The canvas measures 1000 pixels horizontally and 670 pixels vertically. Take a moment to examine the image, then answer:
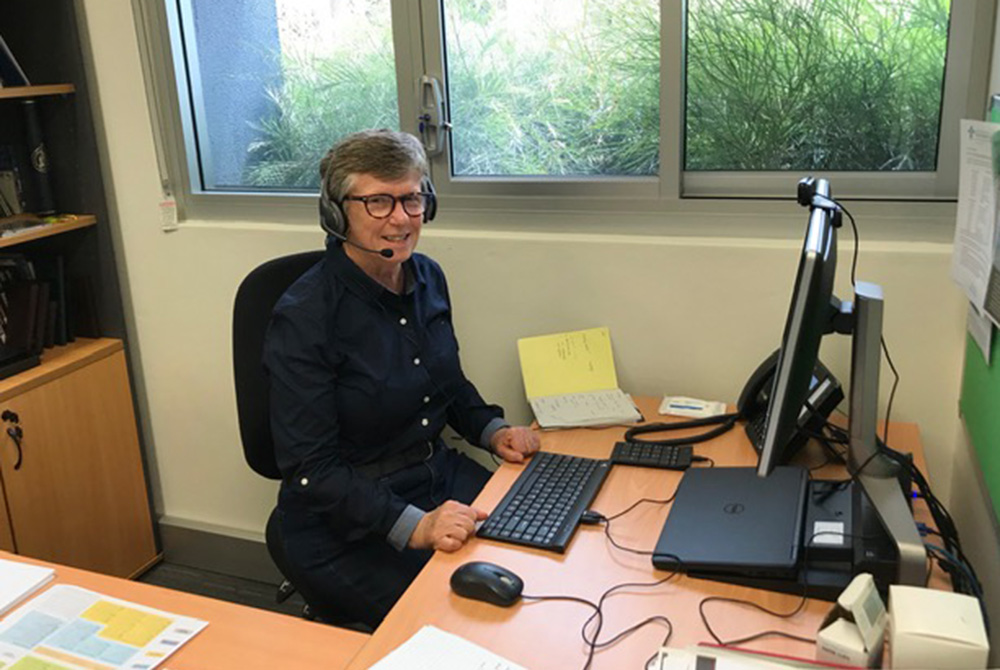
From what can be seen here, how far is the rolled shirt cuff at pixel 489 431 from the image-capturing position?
1.95m

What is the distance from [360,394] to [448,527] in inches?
17.6

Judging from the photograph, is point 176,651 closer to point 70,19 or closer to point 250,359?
point 250,359

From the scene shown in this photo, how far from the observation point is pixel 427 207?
183cm

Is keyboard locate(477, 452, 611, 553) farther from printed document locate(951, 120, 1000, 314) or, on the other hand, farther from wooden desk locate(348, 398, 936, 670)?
printed document locate(951, 120, 1000, 314)

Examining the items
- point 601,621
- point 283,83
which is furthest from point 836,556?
point 283,83

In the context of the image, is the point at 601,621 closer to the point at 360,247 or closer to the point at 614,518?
the point at 614,518

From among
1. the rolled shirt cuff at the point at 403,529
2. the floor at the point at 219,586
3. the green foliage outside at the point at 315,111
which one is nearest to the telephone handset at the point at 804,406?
the rolled shirt cuff at the point at 403,529

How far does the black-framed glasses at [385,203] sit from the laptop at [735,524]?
0.76 metres

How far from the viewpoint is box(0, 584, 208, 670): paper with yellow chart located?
4.01 ft

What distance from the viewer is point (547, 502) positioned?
155 cm

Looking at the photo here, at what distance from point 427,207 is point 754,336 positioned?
2.65ft

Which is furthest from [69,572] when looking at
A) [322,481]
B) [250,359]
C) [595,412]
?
[595,412]

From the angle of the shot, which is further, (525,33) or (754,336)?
(525,33)

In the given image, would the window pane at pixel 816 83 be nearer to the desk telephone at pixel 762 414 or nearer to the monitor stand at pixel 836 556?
the desk telephone at pixel 762 414
